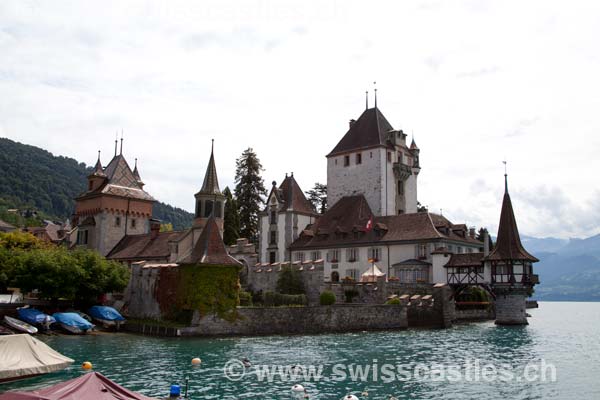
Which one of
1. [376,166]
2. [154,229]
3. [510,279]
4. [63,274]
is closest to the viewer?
[63,274]

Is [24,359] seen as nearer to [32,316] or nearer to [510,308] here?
[32,316]

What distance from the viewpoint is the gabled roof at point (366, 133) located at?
73.8 meters

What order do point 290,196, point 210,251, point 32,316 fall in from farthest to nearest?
point 290,196 → point 210,251 → point 32,316

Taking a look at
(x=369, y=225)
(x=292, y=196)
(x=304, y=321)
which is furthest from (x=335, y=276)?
(x=304, y=321)

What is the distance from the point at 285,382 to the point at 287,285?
27458 millimetres

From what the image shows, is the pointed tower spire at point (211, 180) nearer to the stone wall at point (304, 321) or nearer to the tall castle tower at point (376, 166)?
the stone wall at point (304, 321)

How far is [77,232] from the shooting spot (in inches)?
2773

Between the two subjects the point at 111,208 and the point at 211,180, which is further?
the point at 111,208

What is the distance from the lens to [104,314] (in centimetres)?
4378

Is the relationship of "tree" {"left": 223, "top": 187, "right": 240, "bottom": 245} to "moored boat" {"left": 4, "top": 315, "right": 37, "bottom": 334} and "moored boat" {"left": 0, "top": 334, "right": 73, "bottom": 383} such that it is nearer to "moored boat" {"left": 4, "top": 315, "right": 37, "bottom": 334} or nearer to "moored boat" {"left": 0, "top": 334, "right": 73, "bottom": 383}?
"moored boat" {"left": 4, "top": 315, "right": 37, "bottom": 334}

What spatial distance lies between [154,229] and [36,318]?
26.6 meters

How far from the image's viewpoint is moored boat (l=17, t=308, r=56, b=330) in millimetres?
39938

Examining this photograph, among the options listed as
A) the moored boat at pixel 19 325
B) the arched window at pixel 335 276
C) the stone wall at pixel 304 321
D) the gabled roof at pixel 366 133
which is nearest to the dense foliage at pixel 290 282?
the stone wall at pixel 304 321

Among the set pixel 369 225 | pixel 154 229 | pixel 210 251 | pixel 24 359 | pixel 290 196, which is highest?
pixel 290 196
